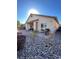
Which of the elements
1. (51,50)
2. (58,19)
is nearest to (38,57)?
(51,50)

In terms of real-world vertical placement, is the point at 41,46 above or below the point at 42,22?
below

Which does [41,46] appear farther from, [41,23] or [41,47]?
[41,23]

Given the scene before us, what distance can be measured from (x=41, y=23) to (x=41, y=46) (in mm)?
270

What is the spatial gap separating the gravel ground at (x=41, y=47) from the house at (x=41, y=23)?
0.08 m

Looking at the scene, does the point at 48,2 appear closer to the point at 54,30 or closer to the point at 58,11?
the point at 58,11

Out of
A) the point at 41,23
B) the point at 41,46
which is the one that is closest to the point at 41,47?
the point at 41,46

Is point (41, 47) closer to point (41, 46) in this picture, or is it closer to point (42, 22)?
point (41, 46)

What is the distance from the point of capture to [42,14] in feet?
5.56

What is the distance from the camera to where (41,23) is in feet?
5.64

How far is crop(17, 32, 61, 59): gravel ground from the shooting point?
5.47 ft

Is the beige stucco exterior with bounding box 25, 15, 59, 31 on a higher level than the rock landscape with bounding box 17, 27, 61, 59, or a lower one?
higher

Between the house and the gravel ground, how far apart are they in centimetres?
8
